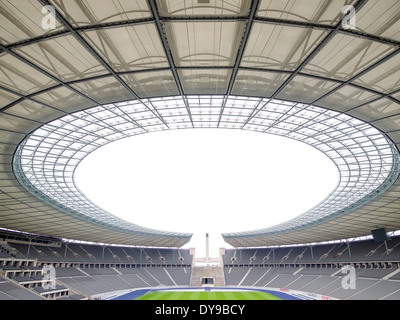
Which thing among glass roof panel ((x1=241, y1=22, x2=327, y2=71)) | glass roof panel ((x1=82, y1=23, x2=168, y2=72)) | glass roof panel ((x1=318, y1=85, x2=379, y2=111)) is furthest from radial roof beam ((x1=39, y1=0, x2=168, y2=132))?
glass roof panel ((x1=318, y1=85, x2=379, y2=111))

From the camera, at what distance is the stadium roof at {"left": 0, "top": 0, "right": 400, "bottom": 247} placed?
10.7 m

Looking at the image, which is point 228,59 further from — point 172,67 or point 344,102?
point 344,102

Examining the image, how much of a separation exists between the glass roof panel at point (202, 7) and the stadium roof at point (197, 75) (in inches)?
1.6

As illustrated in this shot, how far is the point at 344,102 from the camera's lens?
18016 mm

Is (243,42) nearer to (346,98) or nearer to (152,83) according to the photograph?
(152,83)

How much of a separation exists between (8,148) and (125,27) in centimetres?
1849

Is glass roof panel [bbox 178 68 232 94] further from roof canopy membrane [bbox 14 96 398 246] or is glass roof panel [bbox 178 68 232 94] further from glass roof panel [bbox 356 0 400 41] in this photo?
glass roof panel [bbox 356 0 400 41]

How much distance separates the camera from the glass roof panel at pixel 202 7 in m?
10.1

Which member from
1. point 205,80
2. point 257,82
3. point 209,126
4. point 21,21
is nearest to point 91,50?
point 21,21

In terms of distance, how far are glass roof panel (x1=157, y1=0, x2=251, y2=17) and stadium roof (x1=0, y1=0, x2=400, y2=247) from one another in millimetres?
41

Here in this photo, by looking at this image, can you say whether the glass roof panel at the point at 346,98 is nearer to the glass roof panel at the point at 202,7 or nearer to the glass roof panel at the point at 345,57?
the glass roof panel at the point at 345,57

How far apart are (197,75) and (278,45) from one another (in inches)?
199

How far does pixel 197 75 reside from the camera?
15828 mm
